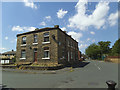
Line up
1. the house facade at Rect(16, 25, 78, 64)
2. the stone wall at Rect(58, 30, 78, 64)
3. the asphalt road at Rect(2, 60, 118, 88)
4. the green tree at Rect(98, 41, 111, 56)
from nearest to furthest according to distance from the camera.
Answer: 1. the asphalt road at Rect(2, 60, 118, 88)
2. the house facade at Rect(16, 25, 78, 64)
3. the stone wall at Rect(58, 30, 78, 64)
4. the green tree at Rect(98, 41, 111, 56)

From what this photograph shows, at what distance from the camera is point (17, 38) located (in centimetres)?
1911

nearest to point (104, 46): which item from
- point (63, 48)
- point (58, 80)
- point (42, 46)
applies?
point (63, 48)

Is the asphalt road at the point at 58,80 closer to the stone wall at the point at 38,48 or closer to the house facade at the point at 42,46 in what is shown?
the stone wall at the point at 38,48

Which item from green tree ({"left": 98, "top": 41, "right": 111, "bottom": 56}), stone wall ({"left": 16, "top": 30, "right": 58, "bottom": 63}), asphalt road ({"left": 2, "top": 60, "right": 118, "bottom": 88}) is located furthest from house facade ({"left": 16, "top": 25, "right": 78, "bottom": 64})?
green tree ({"left": 98, "top": 41, "right": 111, "bottom": 56})

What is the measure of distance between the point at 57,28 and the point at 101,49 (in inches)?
1890

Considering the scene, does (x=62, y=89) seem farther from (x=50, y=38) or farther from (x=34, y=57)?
(x=34, y=57)

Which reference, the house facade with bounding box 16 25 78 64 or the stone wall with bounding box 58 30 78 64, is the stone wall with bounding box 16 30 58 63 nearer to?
the house facade with bounding box 16 25 78 64

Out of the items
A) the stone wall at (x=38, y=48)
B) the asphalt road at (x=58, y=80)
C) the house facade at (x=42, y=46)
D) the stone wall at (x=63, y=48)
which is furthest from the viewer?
the stone wall at (x=63, y=48)

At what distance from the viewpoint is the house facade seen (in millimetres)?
14609

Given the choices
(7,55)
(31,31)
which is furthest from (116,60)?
(7,55)

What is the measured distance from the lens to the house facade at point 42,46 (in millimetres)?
14609

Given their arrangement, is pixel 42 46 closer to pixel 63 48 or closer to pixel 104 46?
pixel 63 48

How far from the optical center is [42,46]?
15.6 m

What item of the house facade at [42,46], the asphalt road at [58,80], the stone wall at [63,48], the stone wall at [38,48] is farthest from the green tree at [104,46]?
the asphalt road at [58,80]
